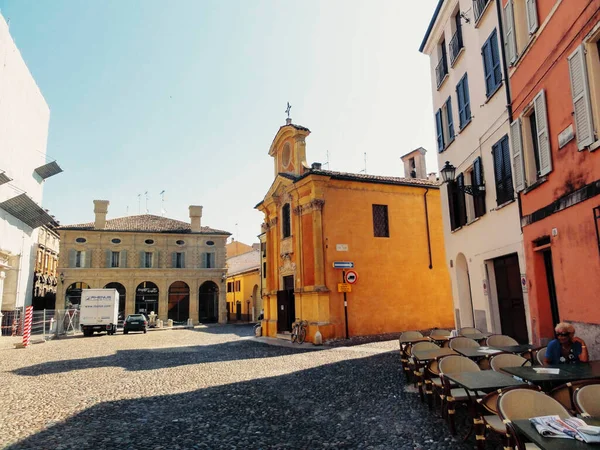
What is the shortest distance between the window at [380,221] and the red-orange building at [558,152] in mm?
11442

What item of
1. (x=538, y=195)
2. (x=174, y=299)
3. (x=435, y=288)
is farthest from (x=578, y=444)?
(x=174, y=299)

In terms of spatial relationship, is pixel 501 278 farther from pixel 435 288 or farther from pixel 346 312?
pixel 435 288

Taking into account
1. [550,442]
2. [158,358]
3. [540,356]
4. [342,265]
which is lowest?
[158,358]

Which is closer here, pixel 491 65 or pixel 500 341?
pixel 500 341

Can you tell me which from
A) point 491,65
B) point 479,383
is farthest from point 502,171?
point 479,383

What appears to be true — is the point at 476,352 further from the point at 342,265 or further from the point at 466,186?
the point at 342,265

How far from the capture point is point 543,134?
28.2ft

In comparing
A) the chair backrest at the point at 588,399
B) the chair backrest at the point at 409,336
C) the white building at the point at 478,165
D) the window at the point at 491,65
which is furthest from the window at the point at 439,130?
the chair backrest at the point at 588,399

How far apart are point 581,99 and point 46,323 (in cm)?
3554

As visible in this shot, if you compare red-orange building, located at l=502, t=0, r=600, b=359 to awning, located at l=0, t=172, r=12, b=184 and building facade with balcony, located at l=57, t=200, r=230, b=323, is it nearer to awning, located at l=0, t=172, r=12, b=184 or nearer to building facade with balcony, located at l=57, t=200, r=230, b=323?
awning, located at l=0, t=172, r=12, b=184

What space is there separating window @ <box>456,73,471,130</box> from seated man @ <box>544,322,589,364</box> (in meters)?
8.56

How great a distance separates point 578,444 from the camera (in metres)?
3.09

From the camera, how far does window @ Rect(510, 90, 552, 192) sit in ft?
28.2

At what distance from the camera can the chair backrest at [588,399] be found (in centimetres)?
400
